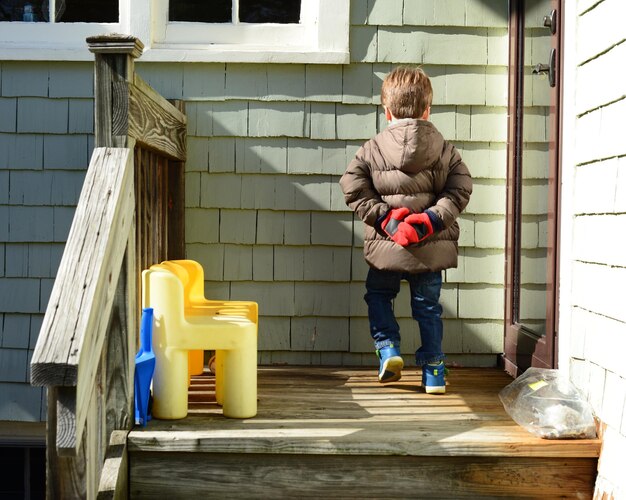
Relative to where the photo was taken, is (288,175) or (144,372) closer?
(144,372)

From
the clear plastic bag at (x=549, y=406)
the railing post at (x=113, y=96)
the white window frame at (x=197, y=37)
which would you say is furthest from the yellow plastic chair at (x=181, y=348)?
the white window frame at (x=197, y=37)

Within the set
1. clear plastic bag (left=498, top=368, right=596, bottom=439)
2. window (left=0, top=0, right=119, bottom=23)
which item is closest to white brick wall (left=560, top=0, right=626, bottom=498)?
clear plastic bag (left=498, top=368, right=596, bottom=439)

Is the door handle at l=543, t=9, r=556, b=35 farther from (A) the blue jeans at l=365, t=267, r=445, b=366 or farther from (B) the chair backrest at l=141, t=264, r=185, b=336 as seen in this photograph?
(B) the chair backrest at l=141, t=264, r=185, b=336

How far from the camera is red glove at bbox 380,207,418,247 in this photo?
11.0 ft

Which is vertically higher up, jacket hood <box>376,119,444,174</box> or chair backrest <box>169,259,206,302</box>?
jacket hood <box>376,119,444,174</box>

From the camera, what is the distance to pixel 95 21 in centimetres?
418

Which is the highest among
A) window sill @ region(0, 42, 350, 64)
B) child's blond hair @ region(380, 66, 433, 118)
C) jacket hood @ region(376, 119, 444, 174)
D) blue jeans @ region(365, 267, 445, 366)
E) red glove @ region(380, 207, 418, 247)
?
window sill @ region(0, 42, 350, 64)

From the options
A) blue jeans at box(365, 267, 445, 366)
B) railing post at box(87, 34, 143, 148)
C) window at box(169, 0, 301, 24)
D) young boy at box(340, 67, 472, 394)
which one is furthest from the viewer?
window at box(169, 0, 301, 24)

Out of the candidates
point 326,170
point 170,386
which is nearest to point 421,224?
point 326,170

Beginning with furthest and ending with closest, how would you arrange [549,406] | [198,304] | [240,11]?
[240,11], [198,304], [549,406]

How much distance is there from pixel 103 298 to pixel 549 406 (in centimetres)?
150

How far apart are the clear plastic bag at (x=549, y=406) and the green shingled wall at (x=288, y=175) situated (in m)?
1.06

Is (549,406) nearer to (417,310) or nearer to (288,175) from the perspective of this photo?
(417,310)

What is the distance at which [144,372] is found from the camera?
113 inches
